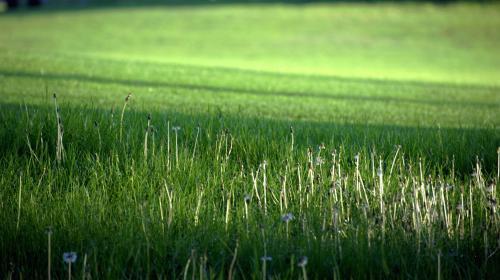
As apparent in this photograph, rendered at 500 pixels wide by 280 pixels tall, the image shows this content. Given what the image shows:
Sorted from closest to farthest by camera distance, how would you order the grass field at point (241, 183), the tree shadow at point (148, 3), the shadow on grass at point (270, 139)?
the grass field at point (241, 183), the shadow on grass at point (270, 139), the tree shadow at point (148, 3)

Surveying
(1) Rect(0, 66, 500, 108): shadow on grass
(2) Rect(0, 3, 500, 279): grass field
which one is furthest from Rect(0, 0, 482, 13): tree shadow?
(2) Rect(0, 3, 500, 279): grass field

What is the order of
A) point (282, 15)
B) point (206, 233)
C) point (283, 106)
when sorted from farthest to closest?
point (282, 15)
point (283, 106)
point (206, 233)

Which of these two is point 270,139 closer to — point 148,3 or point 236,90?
point 236,90

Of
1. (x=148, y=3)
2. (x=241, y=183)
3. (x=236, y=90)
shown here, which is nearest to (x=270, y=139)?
(x=241, y=183)

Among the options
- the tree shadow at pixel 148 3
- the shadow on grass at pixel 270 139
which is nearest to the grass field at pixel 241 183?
the shadow on grass at pixel 270 139

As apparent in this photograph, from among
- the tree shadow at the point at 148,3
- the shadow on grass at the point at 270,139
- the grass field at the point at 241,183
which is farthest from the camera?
the tree shadow at the point at 148,3

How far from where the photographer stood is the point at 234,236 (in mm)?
3914

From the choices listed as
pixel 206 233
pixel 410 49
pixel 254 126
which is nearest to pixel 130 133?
pixel 254 126

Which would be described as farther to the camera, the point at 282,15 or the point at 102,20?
the point at 282,15

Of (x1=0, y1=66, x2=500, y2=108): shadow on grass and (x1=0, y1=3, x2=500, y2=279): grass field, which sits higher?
(x1=0, y1=3, x2=500, y2=279): grass field

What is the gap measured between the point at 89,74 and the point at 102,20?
21.3m

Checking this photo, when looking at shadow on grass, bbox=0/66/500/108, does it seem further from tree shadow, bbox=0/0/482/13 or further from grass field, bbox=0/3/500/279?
tree shadow, bbox=0/0/482/13

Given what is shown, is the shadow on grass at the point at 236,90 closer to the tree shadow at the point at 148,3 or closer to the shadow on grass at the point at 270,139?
the shadow on grass at the point at 270,139

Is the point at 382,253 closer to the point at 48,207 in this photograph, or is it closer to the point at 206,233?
the point at 206,233
